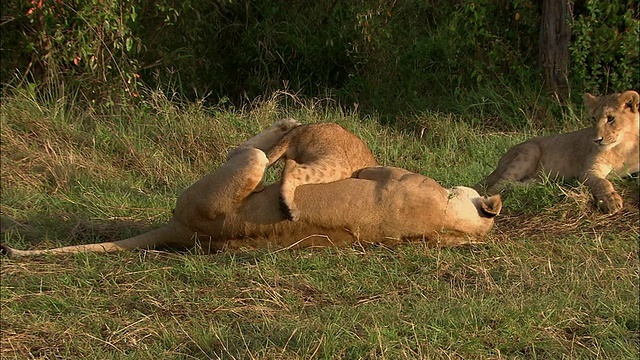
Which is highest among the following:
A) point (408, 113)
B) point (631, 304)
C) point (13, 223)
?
point (631, 304)

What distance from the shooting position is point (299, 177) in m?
4.42

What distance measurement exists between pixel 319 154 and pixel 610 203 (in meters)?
1.66

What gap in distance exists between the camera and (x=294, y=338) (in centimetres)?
337

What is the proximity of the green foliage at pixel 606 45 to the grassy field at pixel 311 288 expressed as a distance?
226 centimetres

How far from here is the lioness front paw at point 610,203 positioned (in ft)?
16.4

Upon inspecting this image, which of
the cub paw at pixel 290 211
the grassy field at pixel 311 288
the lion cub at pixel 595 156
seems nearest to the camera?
the grassy field at pixel 311 288

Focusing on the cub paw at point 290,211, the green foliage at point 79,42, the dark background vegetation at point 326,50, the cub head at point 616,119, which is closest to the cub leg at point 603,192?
the cub head at point 616,119

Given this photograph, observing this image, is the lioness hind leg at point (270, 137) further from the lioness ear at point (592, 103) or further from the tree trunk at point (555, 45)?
the tree trunk at point (555, 45)

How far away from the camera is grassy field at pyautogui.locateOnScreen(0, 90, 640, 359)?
11.2 ft

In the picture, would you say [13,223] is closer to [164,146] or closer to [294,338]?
[164,146]

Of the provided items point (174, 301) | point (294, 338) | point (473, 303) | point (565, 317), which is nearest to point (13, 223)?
point (174, 301)

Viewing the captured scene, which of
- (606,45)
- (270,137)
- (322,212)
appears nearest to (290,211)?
(322,212)

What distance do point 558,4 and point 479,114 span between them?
115 centimetres

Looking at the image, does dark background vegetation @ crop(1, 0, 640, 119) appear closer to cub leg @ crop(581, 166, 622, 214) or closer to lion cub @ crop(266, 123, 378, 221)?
cub leg @ crop(581, 166, 622, 214)
